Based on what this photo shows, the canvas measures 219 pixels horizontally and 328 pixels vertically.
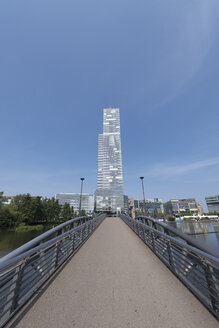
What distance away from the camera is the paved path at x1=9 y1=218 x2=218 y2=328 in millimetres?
1655

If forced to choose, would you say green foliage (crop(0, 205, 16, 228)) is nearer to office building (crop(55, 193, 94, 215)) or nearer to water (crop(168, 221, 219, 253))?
water (crop(168, 221, 219, 253))

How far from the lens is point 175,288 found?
2.36 metres

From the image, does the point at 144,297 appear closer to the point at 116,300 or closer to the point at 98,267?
the point at 116,300

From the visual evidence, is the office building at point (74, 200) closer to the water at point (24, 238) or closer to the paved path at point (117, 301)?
the water at point (24, 238)

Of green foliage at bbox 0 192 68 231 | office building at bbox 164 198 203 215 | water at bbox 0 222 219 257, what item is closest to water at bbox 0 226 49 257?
water at bbox 0 222 219 257

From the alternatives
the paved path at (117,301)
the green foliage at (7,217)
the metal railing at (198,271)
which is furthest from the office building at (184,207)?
the paved path at (117,301)

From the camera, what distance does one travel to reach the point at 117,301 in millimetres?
2041

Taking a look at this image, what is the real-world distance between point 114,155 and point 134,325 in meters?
83.8

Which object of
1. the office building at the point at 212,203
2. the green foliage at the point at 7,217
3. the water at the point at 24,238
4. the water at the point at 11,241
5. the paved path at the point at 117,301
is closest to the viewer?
the paved path at the point at 117,301

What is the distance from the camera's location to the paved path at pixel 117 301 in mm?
1655

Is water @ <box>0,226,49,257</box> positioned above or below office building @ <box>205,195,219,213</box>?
below

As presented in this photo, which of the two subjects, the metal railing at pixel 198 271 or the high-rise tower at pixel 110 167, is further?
the high-rise tower at pixel 110 167

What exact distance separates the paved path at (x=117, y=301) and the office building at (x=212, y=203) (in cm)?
13439

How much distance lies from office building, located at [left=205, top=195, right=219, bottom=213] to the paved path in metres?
134
